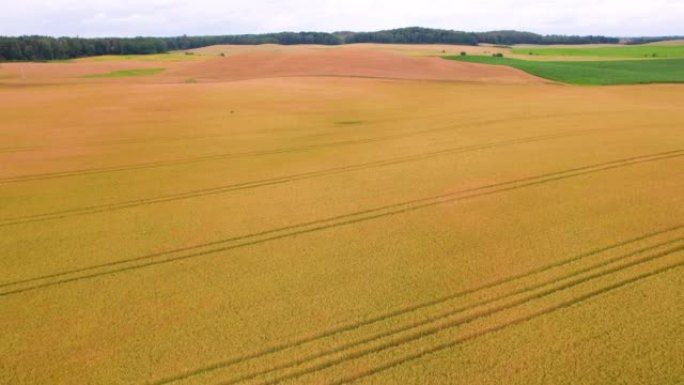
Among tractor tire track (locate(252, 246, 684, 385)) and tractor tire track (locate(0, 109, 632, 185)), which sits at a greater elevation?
tractor tire track (locate(252, 246, 684, 385))

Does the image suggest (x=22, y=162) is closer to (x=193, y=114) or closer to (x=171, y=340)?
(x=193, y=114)

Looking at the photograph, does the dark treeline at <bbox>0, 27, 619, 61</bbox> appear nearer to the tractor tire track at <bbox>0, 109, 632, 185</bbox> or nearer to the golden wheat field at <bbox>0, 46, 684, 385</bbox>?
the golden wheat field at <bbox>0, 46, 684, 385</bbox>

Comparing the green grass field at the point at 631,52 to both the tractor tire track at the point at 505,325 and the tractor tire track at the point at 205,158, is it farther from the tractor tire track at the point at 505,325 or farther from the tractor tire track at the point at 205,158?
the tractor tire track at the point at 505,325

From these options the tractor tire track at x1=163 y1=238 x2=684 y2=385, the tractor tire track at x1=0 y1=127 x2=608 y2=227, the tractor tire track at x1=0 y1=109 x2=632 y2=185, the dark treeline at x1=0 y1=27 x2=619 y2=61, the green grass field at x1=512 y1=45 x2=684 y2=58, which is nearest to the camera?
the tractor tire track at x1=163 y1=238 x2=684 y2=385

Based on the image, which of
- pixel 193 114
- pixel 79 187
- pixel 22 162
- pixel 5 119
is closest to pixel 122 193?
pixel 79 187

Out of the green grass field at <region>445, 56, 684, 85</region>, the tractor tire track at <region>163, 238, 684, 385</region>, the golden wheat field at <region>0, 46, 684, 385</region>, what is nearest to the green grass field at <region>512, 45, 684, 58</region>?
the green grass field at <region>445, 56, 684, 85</region>

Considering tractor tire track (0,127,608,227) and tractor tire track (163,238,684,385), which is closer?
tractor tire track (163,238,684,385)

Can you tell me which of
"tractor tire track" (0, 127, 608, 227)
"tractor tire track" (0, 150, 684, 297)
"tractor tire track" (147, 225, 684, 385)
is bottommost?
"tractor tire track" (0, 127, 608, 227)

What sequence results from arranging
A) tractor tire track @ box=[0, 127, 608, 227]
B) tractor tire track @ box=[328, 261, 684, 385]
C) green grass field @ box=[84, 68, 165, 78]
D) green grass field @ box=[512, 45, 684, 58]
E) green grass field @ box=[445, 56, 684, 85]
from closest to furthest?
tractor tire track @ box=[328, 261, 684, 385], tractor tire track @ box=[0, 127, 608, 227], green grass field @ box=[445, 56, 684, 85], green grass field @ box=[84, 68, 165, 78], green grass field @ box=[512, 45, 684, 58]
